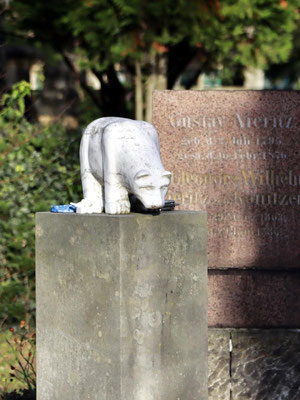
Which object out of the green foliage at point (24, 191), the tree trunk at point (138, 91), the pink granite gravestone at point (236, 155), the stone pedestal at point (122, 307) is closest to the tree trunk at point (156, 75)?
the tree trunk at point (138, 91)

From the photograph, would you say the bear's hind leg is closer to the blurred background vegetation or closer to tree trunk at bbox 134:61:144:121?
the blurred background vegetation

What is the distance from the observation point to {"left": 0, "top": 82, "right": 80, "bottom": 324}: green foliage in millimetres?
7660

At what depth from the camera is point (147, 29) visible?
36.2 ft

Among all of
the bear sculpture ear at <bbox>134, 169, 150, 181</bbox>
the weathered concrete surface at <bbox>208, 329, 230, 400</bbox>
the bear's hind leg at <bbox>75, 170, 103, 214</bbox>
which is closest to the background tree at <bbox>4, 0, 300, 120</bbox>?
the weathered concrete surface at <bbox>208, 329, 230, 400</bbox>

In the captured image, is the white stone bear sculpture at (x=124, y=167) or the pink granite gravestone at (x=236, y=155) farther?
the pink granite gravestone at (x=236, y=155)

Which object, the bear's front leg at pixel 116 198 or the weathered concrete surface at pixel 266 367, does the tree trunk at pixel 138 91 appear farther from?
the bear's front leg at pixel 116 198

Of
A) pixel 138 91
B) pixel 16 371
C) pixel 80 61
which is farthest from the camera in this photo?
pixel 138 91

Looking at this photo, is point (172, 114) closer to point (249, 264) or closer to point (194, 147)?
point (194, 147)

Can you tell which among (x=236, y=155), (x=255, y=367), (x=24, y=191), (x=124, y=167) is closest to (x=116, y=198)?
(x=124, y=167)

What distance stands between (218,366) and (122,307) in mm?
1966

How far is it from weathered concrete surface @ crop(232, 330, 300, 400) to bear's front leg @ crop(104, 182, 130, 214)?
1.97 meters

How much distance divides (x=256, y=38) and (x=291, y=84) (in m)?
12.3

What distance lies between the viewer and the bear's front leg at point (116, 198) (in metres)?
4.30

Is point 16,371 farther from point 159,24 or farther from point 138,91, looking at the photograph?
point 138,91
